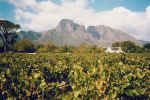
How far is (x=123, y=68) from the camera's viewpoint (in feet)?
10.8

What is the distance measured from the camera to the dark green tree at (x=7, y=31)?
52.2 metres

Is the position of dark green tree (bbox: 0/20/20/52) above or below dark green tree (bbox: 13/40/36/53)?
above

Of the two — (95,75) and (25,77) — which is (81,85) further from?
(25,77)

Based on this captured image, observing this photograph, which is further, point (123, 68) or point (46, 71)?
point (46, 71)

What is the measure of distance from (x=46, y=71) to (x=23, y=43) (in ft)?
190

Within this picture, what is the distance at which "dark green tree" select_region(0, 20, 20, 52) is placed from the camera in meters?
52.2

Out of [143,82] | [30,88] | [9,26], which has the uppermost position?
[9,26]

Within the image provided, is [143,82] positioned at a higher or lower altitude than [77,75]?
lower

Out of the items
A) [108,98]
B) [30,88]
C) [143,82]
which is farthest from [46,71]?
[143,82]

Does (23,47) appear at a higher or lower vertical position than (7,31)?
lower

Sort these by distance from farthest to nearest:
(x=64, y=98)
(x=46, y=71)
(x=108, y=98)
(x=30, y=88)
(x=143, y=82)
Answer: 1. (x=46, y=71)
2. (x=143, y=82)
3. (x=30, y=88)
4. (x=108, y=98)
5. (x=64, y=98)

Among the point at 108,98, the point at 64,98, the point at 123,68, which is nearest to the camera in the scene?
the point at 64,98

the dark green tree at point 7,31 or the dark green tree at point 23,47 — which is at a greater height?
the dark green tree at point 7,31

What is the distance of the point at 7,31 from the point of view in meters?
54.2
